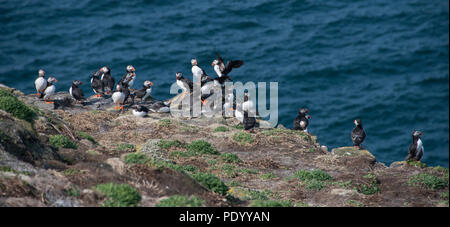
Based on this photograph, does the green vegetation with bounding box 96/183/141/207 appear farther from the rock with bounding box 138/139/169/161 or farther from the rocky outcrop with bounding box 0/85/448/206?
the rock with bounding box 138/139/169/161

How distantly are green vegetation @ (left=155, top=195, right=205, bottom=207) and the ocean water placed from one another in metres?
24.9

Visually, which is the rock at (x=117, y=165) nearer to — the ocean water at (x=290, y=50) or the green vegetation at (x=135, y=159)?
the green vegetation at (x=135, y=159)

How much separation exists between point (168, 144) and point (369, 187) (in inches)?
251

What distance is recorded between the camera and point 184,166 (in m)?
15.5

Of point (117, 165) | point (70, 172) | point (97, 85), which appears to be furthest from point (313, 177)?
point (97, 85)

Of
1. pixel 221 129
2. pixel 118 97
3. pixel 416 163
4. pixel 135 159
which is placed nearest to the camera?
pixel 135 159

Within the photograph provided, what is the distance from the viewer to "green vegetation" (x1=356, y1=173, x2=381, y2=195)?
48.0ft

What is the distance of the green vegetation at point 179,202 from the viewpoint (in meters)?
10.2

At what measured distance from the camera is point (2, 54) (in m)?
43.5

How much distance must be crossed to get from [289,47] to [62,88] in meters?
17.8

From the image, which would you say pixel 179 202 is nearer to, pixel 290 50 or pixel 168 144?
pixel 168 144

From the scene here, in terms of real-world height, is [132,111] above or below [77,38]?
below
